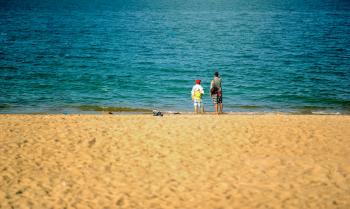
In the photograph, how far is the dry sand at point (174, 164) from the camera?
29.8 feet

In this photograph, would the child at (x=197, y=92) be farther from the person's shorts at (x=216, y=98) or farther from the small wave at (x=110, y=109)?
the small wave at (x=110, y=109)

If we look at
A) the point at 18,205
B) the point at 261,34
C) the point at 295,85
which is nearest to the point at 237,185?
the point at 18,205

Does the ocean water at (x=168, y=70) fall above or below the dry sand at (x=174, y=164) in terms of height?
above

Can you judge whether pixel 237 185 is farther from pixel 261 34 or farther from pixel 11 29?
pixel 11 29

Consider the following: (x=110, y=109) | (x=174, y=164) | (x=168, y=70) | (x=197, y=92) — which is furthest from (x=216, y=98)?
(x=168, y=70)

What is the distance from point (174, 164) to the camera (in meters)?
11.1

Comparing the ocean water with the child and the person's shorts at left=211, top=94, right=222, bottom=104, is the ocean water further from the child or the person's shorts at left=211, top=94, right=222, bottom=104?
the child

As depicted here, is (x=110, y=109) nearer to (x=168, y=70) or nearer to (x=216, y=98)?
(x=216, y=98)

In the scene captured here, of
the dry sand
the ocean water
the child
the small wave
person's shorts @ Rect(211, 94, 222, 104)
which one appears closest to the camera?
the dry sand

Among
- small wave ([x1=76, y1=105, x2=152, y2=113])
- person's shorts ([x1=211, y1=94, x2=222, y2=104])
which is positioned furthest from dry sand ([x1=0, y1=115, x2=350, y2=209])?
small wave ([x1=76, y1=105, x2=152, y2=113])

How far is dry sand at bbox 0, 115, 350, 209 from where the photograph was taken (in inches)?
357

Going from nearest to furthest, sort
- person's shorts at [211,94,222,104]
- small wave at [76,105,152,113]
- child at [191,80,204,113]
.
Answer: child at [191,80,204,113]
person's shorts at [211,94,222,104]
small wave at [76,105,152,113]

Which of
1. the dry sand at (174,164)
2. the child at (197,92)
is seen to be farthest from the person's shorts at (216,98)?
the dry sand at (174,164)

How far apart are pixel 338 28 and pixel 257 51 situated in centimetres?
2873
